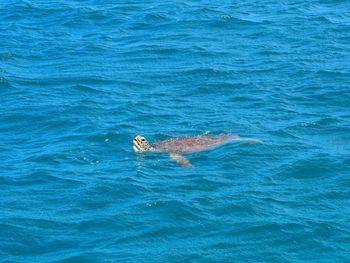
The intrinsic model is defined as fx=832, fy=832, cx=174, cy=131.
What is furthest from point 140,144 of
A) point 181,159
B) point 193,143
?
point 193,143

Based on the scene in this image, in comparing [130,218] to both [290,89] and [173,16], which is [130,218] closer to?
[290,89]

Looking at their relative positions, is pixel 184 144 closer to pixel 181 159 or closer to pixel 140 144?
pixel 181 159

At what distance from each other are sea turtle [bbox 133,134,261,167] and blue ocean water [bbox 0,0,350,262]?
9.5 inches

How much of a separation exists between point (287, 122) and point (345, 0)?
1589 cm

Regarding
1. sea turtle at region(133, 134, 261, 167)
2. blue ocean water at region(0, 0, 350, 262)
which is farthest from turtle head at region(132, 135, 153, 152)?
blue ocean water at region(0, 0, 350, 262)

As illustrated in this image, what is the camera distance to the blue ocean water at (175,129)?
1898cm

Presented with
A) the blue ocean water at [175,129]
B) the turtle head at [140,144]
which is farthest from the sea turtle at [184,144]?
the blue ocean water at [175,129]

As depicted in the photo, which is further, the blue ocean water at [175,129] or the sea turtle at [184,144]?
the sea turtle at [184,144]

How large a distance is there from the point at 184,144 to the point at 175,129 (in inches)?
65.8

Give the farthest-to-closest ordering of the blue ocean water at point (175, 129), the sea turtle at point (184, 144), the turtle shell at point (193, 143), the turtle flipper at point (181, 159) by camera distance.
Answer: the turtle shell at point (193, 143)
the sea turtle at point (184, 144)
the turtle flipper at point (181, 159)
the blue ocean water at point (175, 129)

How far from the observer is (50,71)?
30.9 metres

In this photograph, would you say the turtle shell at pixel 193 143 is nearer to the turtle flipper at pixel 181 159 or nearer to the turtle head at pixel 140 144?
the turtle flipper at pixel 181 159

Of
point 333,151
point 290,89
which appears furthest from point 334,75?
point 333,151

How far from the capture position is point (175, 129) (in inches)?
996
